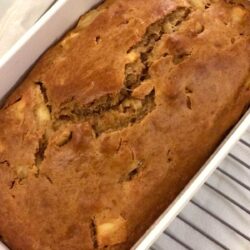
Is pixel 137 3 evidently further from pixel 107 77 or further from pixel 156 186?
pixel 156 186

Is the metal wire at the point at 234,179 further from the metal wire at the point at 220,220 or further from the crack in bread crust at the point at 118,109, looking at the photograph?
the crack in bread crust at the point at 118,109

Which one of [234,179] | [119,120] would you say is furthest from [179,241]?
[119,120]

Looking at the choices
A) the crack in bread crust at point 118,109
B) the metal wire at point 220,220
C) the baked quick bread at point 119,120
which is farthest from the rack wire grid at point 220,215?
the crack in bread crust at point 118,109

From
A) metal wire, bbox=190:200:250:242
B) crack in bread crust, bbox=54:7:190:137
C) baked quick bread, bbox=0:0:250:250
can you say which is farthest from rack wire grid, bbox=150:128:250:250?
crack in bread crust, bbox=54:7:190:137

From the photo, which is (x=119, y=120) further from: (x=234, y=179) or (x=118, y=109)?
(x=234, y=179)

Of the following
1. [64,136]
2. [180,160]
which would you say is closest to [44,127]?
[64,136]
